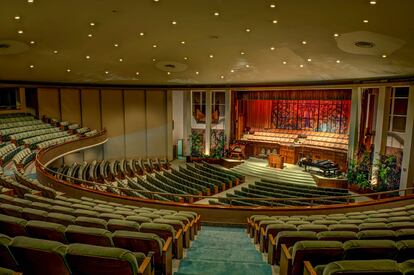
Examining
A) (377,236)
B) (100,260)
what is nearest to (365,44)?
(377,236)

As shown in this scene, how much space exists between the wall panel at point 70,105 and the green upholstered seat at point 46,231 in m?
14.8

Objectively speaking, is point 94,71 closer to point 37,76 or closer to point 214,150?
point 37,76

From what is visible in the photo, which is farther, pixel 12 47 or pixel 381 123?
pixel 381 123

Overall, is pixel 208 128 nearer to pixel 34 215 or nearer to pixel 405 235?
pixel 34 215

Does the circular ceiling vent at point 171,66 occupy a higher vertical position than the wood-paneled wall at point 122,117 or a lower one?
higher

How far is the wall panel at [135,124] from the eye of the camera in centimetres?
1839

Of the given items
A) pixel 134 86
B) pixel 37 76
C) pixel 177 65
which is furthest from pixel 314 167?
pixel 37 76

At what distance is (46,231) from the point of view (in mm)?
3154

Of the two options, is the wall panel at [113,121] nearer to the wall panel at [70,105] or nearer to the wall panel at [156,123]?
the wall panel at [70,105]

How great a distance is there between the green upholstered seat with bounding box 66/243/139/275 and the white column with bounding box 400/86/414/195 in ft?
36.7

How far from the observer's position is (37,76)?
43.7ft

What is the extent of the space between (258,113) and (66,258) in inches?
641

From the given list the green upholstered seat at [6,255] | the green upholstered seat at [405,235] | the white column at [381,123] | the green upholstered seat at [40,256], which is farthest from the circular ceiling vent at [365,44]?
the green upholstered seat at [6,255]

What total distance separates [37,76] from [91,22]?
324 inches
